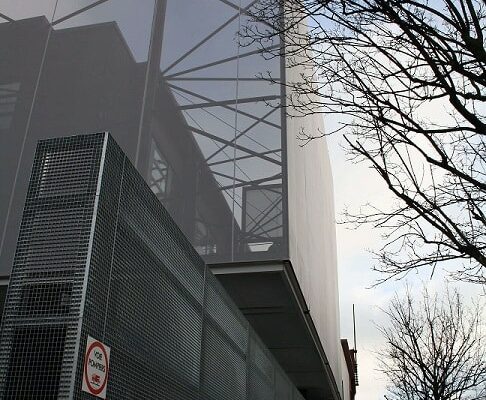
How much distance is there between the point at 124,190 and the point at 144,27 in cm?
909

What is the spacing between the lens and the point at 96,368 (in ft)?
12.6

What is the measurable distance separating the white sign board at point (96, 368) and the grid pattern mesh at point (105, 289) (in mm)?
53

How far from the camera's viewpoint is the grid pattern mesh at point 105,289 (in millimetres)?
3660

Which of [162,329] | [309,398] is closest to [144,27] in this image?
[162,329]

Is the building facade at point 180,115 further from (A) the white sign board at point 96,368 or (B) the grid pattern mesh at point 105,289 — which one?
(A) the white sign board at point 96,368

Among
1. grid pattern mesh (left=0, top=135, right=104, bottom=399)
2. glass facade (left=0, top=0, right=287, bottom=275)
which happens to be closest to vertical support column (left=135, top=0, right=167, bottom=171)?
glass facade (left=0, top=0, right=287, bottom=275)

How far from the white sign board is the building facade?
7.00 metres

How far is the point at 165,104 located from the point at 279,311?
543cm

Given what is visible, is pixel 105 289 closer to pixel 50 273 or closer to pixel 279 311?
pixel 50 273

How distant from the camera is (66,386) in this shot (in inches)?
137

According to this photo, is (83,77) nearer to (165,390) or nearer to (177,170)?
(177,170)

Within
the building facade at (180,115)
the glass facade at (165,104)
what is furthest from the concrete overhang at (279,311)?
the glass facade at (165,104)

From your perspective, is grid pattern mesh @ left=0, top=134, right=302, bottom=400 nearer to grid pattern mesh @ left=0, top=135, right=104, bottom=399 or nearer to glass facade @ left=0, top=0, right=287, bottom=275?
grid pattern mesh @ left=0, top=135, right=104, bottom=399

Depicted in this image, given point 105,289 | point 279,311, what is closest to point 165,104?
point 279,311
